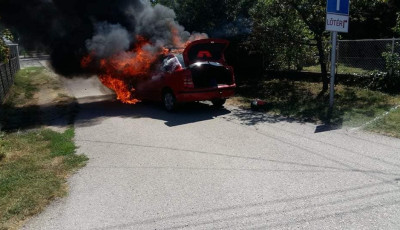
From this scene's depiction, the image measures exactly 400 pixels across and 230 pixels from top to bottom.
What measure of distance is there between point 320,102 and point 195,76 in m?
3.76

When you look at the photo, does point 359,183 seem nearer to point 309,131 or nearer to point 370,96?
point 309,131

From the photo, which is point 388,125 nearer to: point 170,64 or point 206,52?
point 206,52

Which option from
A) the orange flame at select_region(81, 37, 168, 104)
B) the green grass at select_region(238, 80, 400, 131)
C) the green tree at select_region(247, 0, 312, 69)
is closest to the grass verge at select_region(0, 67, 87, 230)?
the orange flame at select_region(81, 37, 168, 104)

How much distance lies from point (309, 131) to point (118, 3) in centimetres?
958

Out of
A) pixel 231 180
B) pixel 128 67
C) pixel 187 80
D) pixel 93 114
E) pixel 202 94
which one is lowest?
pixel 231 180

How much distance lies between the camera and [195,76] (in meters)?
9.45

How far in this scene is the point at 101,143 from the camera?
23.2ft

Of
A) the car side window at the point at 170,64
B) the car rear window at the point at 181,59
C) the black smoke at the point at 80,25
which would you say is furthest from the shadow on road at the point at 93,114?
the black smoke at the point at 80,25

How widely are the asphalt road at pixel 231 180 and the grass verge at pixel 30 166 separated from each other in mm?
222

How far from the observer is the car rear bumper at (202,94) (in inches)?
368

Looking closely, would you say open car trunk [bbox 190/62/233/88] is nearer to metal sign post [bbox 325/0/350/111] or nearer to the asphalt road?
the asphalt road

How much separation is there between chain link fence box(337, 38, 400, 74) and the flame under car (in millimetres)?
5490

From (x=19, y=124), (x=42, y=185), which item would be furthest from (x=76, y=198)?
(x=19, y=124)

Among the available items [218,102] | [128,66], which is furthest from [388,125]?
[128,66]
